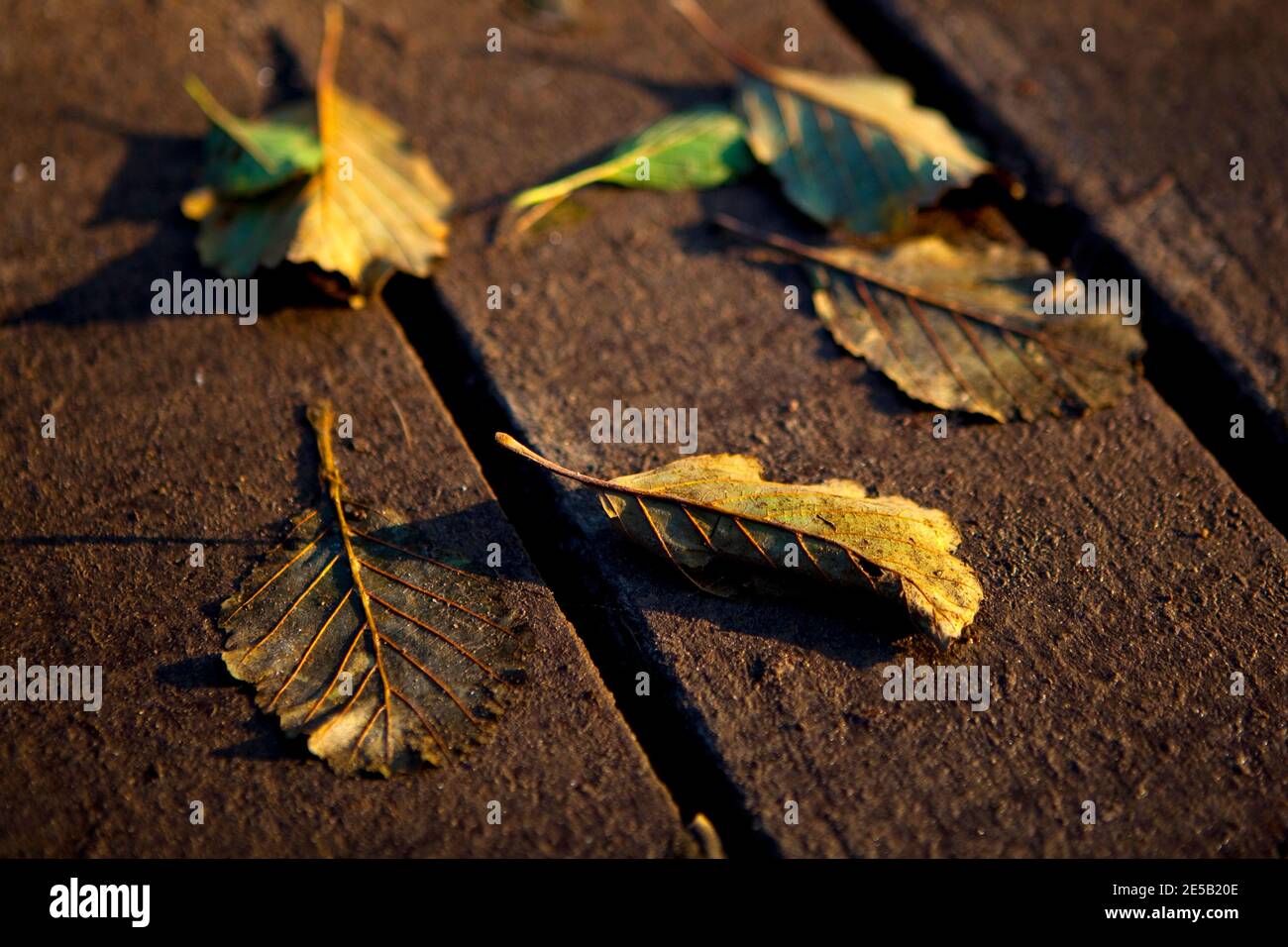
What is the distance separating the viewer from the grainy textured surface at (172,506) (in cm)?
156

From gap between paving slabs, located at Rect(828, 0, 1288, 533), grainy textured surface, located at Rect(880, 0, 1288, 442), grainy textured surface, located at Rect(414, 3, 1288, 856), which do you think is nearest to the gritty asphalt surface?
grainy textured surface, located at Rect(414, 3, 1288, 856)

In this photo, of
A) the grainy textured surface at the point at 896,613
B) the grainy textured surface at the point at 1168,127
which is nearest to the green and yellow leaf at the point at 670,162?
the grainy textured surface at the point at 896,613

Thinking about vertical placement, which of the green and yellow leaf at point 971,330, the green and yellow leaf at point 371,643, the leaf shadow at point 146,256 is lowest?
the green and yellow leaf at point 371,643

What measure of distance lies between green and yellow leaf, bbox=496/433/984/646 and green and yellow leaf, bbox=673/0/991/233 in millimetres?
796

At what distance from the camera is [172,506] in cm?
189

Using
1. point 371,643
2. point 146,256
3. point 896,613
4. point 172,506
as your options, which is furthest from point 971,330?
point 146,256

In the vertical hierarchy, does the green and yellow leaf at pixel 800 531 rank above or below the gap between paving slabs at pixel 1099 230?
below

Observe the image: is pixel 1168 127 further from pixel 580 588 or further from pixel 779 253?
pixel 580 588

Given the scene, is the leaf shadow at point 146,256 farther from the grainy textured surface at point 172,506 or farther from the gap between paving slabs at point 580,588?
the gap between paving slabs at point 580,588

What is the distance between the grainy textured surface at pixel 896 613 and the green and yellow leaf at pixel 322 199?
0.31 feet

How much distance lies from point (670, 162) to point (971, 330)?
769 millimetres

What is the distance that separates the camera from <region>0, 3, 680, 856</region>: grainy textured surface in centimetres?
156

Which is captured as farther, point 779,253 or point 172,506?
point 779,253
